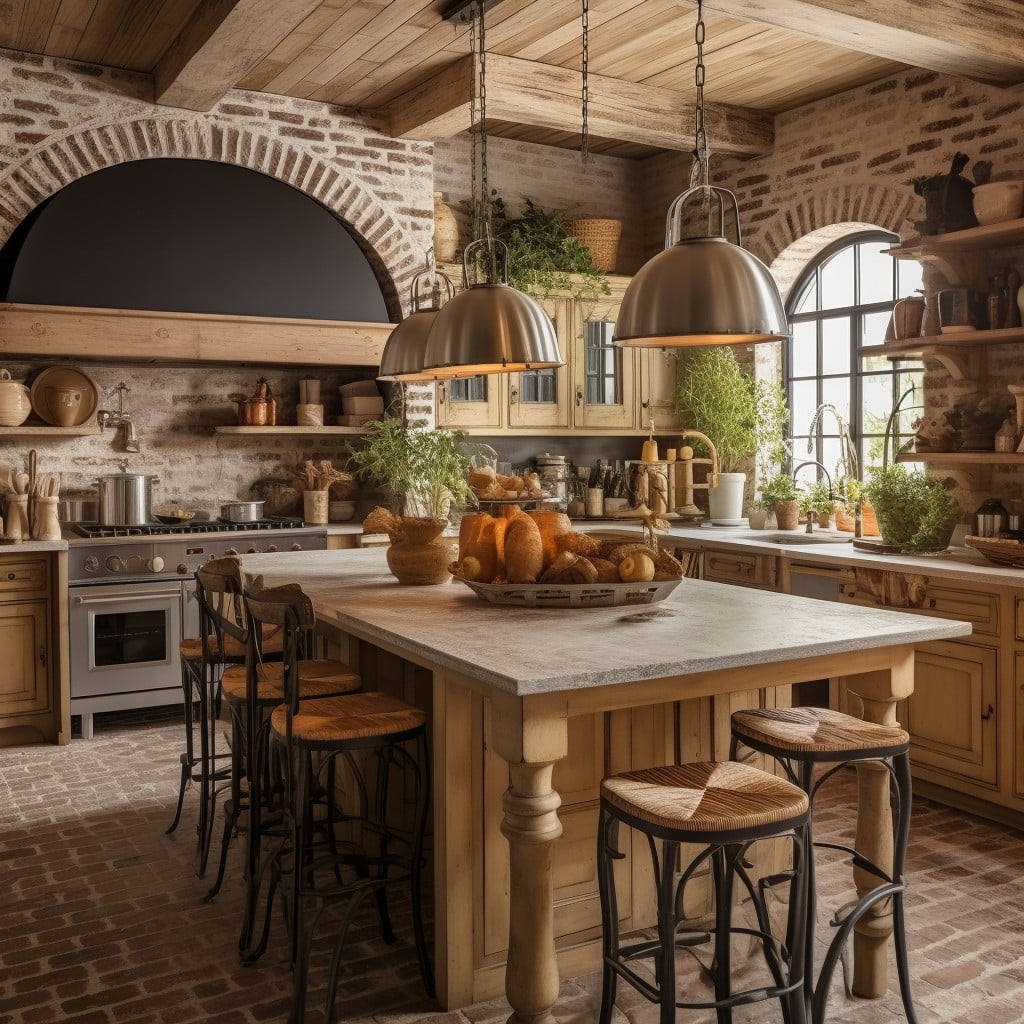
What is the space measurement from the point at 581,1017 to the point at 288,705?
1.10 metres

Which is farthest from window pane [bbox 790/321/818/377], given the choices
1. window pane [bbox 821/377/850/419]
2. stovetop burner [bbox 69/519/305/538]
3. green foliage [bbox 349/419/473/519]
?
stovetop burner [bbox 69/519/305/538]

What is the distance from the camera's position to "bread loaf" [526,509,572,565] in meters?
3.31

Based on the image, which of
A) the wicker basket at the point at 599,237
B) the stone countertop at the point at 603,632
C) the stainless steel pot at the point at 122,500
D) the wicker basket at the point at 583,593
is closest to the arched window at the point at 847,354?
the wicker basket at the point at 599,237

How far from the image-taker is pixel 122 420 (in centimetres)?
614

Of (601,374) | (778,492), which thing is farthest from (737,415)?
(601,374)

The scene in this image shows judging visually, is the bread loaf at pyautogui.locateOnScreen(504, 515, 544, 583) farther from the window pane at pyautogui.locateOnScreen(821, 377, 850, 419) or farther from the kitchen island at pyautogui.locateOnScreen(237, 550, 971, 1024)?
the window pane at pyautogui.locateOnScreen(821, 377, 850, 419)

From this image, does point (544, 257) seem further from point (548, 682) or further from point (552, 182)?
point (548, 682)

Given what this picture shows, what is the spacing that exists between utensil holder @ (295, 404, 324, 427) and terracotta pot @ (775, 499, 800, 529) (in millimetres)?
2756

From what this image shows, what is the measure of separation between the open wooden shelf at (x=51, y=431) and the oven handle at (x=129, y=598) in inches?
36.8

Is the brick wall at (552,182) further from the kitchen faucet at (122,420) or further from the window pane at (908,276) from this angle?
the kitchen faucet at (122,420)

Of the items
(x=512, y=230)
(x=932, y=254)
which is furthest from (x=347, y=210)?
(x=932, y=254)

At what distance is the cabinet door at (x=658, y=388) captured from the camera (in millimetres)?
7266

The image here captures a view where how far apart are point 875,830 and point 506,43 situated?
4195mm

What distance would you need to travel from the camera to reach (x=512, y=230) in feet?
22.6
